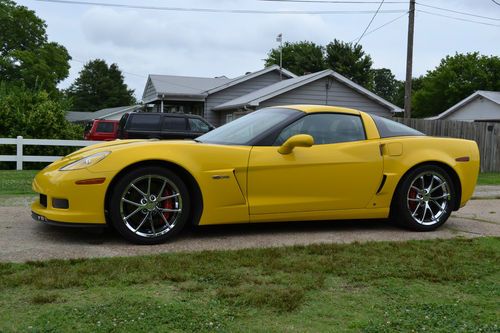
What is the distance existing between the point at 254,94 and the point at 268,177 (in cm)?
1974

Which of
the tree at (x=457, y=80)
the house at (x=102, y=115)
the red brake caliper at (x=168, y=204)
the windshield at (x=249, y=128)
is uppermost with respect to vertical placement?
the tree at (x=457, y=80)

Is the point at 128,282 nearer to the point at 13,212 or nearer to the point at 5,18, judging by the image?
the point at 13,212

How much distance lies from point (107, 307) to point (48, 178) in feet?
7.09

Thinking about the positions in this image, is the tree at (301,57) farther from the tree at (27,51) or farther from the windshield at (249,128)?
the windshield at (249,128)

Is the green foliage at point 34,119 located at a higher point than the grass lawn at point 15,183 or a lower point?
higher

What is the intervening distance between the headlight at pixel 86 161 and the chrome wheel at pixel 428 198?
325 centimetres

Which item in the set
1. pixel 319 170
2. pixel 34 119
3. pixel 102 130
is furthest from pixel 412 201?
pixel 102 130

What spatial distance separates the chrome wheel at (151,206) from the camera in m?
4.93

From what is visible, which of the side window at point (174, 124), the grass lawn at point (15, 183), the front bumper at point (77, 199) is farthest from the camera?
the side window at point (174, 124)

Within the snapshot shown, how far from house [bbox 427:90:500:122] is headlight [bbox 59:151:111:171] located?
31172 mm

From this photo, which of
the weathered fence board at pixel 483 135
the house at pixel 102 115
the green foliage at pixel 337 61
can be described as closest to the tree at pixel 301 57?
the green foliage at pixel 337 61

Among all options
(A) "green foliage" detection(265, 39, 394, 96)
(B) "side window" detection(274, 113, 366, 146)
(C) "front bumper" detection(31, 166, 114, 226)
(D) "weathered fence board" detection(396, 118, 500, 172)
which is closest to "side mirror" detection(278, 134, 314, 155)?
(B) "side window" detection(274, 113, 366, 146)

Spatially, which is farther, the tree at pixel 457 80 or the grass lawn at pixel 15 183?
the tree at pixel 457 80

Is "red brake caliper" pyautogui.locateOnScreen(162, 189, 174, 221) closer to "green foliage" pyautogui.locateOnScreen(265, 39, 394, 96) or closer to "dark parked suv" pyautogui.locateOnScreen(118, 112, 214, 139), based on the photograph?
"dark parked suv" pyautogui.locateOnScreen(118, 112, 214, 139)
